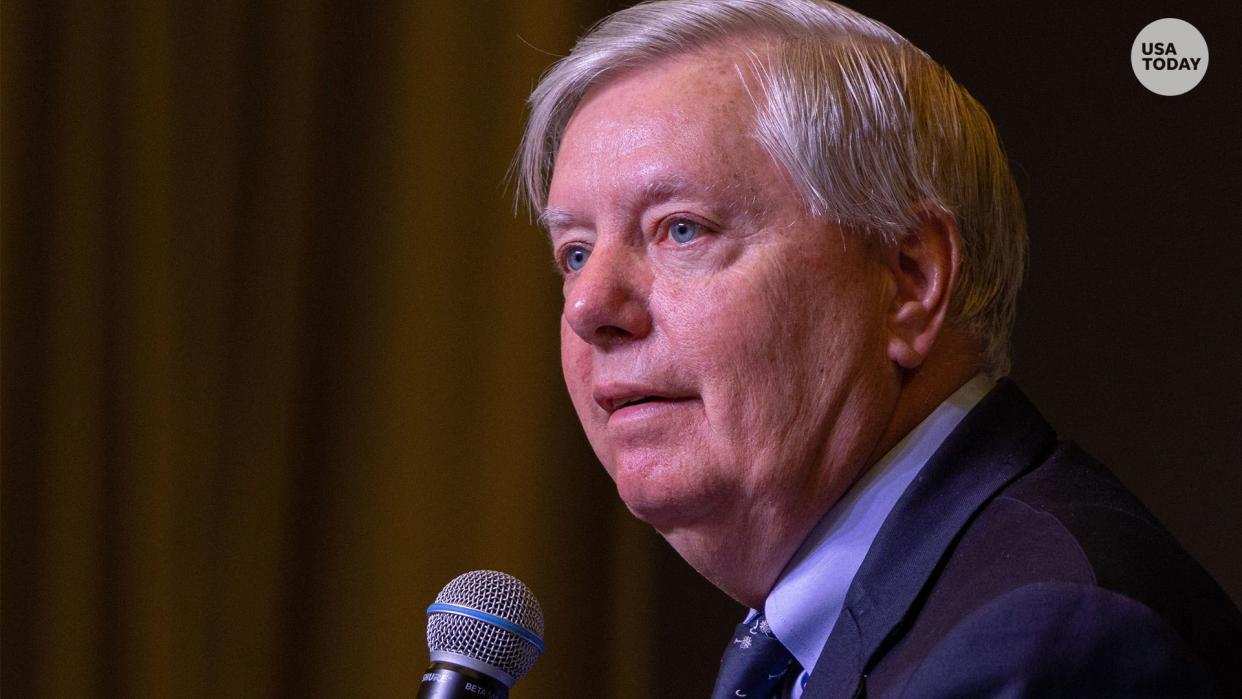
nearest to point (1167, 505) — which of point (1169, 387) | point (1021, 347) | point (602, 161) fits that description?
point (1169, 387)

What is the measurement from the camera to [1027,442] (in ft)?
4.18

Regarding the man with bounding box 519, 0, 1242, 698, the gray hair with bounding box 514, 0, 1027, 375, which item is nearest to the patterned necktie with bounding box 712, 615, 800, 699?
the man with bounding box 519, 0, 1242, 698

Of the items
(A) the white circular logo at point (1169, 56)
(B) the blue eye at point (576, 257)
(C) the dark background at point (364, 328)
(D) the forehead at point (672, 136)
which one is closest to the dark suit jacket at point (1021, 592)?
(D) the forehead at point (672, 136)

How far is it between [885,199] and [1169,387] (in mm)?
1336

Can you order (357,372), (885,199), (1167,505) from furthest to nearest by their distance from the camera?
1. (357,372)
2. (1167,505)
3. (885,199)

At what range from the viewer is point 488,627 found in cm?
125

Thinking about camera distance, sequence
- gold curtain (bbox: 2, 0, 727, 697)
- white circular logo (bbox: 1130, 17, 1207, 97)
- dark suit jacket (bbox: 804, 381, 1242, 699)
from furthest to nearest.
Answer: white circular logo (bbox: 1130, 17, 1207, 97)
gold curtain (bbox: 2, 0, 727, 697)
dark suit jacket (bbox: 804, 381, 1242, 699)

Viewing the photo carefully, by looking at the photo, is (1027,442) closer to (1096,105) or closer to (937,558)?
(937,558)

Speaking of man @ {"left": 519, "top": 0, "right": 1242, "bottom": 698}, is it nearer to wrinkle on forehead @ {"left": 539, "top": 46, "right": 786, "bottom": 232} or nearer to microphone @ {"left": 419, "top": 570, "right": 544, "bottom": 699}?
wrinkle on forehead @ {"left": 539, "top": 46, "right": 786, "bottom": 232}

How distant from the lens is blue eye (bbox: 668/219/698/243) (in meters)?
1.35

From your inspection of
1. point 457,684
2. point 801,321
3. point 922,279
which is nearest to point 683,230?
point 801,321

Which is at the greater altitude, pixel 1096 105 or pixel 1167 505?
pixel 1096 105

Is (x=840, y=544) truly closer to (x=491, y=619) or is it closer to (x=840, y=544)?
(x=840, y=544)

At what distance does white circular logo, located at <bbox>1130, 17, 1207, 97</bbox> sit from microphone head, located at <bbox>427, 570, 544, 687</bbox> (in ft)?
5.72
